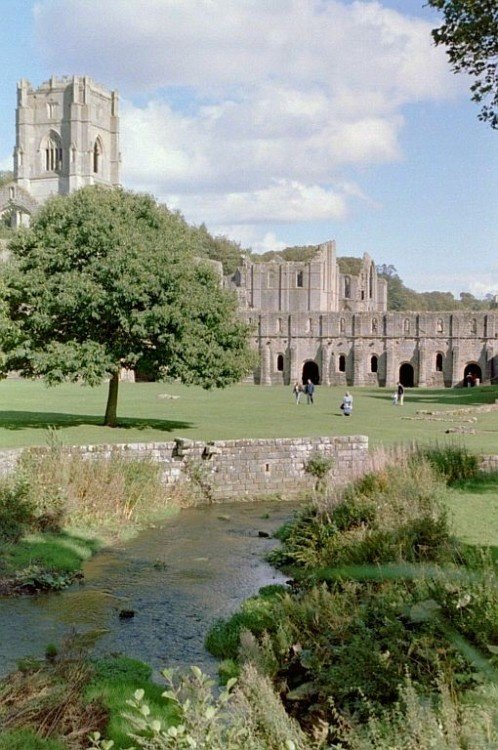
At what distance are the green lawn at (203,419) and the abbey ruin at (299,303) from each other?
932 inches

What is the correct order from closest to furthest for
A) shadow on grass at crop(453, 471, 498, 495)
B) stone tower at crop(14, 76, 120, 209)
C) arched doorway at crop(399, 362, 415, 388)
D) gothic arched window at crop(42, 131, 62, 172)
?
1. shadow on grass at crop(453, 471, 498, 495)
2. arched doorway at crop(399, 362, 415, 388)
3. stone tower at crop(14, 76, 120, 209)
4. gothic arched window at crop(42, 131, 62, 172)

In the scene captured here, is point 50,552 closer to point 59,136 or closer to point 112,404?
point 112,404

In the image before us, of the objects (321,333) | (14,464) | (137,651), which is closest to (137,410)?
(14,464)

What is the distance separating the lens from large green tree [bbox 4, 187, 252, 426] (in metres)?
23.1

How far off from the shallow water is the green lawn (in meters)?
6.07

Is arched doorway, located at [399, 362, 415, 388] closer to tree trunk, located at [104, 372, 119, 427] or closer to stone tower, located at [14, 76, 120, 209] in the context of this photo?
tree trunk, located at [104, 372, 119, 427]

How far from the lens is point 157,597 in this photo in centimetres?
1181

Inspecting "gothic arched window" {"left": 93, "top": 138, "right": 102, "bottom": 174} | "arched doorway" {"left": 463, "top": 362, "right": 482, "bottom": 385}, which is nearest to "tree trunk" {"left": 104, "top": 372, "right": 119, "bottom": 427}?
"arched doorway" {"left": 463, "top": 362, "right": 482, "bottom": 385}

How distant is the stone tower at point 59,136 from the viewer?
10825cm

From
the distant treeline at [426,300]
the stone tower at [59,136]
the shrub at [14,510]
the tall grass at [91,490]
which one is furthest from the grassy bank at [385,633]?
the distant treeline at [426,300]

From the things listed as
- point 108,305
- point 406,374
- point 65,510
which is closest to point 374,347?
point 406,374

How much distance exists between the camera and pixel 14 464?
54.3 ft

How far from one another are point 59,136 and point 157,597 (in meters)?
107

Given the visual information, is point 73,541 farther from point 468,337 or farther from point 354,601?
point 468,337
